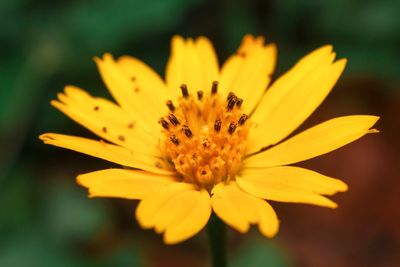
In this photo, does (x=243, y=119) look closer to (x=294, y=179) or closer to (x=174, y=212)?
(x=294, y=179)

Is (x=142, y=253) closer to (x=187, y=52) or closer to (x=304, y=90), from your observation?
(x=187, y=52)

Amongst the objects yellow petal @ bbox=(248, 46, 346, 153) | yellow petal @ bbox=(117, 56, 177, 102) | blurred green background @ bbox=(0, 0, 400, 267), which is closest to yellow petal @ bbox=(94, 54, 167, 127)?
yellow petal @ bbox=(117, 56, 177, 102)

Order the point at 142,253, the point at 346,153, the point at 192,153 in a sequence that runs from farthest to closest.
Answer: the point at 346,153 < the point at 142,253 < the point at 192,153

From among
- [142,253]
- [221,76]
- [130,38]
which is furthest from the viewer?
[130,38]

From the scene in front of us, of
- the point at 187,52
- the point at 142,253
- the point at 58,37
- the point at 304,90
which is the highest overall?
the point at 58,37

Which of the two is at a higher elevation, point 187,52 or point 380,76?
point 380,76

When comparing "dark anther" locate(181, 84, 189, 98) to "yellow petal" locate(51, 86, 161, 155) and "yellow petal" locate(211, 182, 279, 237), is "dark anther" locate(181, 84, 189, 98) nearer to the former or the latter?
Answer: "yellow petal" locate(51, 86, 161, 155)

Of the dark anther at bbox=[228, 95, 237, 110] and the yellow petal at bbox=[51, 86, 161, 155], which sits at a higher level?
the dark anther at bbox=[228, 95, 237, 110]

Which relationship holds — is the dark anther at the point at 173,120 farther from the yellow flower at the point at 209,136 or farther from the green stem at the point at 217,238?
the green stem at the point at 217,238

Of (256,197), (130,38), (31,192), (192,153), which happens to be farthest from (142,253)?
(256,197)
